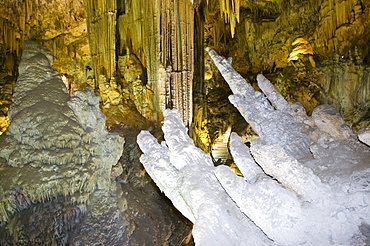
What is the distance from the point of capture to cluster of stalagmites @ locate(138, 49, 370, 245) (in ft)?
5.24

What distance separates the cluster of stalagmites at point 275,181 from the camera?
1.60 m

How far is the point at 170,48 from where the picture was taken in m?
8.70

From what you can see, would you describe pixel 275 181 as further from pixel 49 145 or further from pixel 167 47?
pixel 167 47

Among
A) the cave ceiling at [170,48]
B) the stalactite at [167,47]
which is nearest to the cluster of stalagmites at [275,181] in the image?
the stalactite at [167,47]

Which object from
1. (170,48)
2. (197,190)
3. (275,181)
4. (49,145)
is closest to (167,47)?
(170,48)

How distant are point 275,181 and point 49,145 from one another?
11.4ft

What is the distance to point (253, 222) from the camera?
6.03ft

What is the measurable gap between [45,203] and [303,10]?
10.2 metres

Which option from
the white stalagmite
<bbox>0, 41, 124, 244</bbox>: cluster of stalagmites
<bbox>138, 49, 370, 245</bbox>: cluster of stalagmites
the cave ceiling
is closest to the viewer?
<bbox>138, 49, 370, 245</bbox>: cluster of stalagmites

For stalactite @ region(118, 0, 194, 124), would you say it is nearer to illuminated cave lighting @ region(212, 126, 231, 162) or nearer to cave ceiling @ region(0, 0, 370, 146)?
cave ceiling @ region(0, 0, 370, 146)

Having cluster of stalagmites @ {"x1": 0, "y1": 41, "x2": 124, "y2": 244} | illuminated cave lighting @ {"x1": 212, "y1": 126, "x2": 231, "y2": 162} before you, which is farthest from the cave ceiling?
cluster of stalagmites @ {"x1": 0, "y1": 41, "x2": 124, "y2": 244}

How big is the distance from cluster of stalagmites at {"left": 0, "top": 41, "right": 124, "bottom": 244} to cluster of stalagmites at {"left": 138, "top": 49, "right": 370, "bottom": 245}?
7.28 feet

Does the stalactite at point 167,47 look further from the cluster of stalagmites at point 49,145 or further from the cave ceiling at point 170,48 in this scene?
the cluster of stalagmites at point 49,145

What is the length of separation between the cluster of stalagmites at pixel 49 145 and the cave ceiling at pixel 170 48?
11.7 ft
